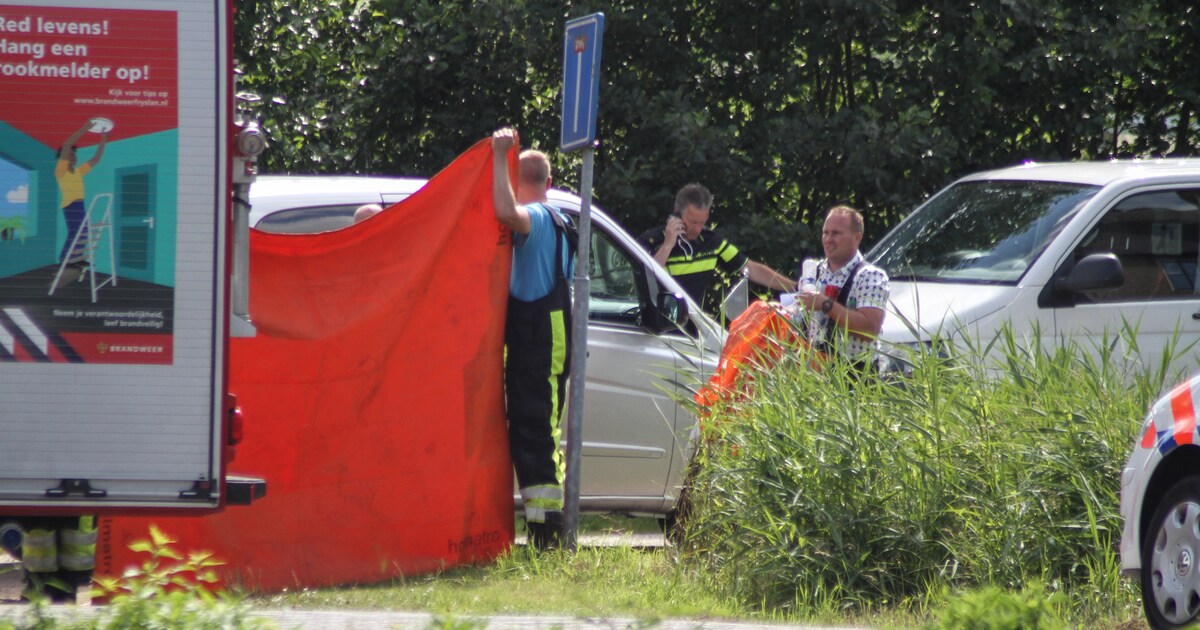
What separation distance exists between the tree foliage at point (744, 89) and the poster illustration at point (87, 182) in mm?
6731

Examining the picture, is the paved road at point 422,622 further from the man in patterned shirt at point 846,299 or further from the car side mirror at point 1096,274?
the car side mirror at point 1096,274

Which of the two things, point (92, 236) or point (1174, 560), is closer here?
point (1174, 560)

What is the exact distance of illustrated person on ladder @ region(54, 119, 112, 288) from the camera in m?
5.35

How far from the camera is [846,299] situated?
7.41 metres

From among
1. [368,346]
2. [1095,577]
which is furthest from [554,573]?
[1095,577]

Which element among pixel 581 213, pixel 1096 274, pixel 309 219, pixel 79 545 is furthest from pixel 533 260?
pixel 1096 274

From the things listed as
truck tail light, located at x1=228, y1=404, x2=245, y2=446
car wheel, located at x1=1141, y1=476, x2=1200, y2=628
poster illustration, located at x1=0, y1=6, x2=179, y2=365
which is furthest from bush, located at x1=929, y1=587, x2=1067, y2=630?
poster illustration, located at x1=0, y1=6, x2=179, y2=365

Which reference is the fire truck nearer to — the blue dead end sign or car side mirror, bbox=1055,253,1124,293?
the blue dead end sign

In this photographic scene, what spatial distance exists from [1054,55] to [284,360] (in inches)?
304

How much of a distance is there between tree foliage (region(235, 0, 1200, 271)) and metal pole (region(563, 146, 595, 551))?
15.9 feet

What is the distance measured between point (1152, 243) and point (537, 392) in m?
3.67

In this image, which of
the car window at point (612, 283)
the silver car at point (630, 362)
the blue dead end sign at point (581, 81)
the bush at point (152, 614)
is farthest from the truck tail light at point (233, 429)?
the car window at point (612, 283)

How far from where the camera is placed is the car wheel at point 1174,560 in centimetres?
505

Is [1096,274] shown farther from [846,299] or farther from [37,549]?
[37,549]
